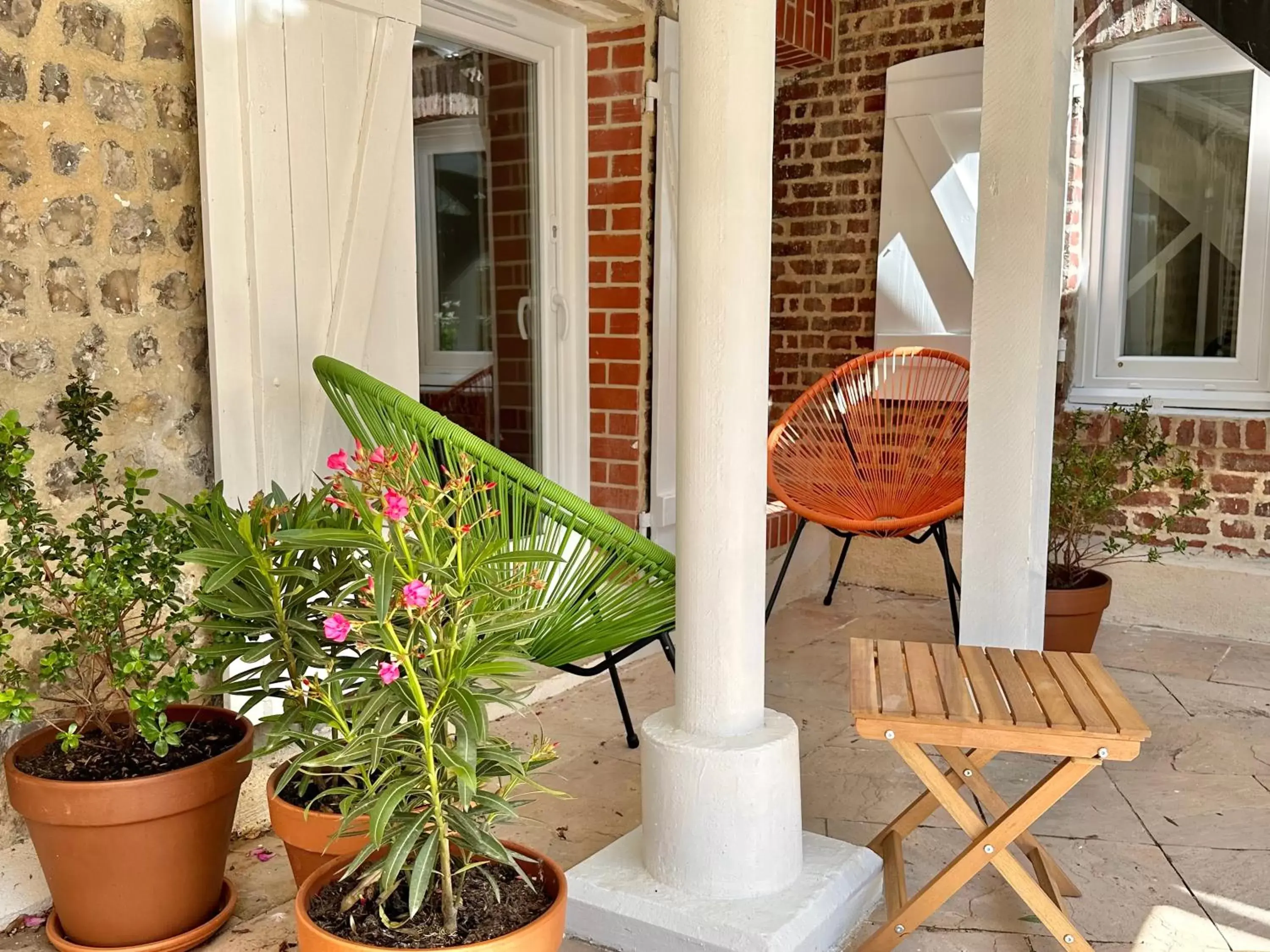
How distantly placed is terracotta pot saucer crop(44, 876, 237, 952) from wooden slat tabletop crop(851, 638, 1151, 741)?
1.26 meters

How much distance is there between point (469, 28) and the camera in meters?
3.54

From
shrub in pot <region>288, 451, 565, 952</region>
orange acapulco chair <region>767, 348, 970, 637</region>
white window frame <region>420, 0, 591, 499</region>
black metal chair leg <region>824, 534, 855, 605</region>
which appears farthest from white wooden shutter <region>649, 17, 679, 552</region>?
shrub in pot <region>288, 451, 565, 952</region>

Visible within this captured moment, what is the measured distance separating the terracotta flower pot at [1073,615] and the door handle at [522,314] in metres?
1.89

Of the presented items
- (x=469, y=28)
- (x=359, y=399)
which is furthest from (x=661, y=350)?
(x=359, y=399)

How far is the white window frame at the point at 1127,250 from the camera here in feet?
13.8

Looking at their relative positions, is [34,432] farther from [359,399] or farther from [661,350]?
[661,350]

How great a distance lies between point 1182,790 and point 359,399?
2208mm

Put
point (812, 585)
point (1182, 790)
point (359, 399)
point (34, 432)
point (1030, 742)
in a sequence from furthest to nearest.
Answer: point (812, 585) → point (1182, 790) → point (359, 399) → point (34, 432) → point (1030, 742)

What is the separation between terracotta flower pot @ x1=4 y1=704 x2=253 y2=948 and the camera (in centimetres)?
195

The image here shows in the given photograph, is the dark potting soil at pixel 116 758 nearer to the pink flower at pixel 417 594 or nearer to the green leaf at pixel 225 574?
the green leaf at pixel 225 574

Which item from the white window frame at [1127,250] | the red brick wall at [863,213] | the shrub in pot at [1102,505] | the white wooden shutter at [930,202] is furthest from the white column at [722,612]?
the white window frame at [1127,250]

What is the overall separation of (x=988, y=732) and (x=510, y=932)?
2.74 feet

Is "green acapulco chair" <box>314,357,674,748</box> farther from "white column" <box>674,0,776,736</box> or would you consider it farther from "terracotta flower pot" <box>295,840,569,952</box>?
"terracotta flower pot" <box>295,840,569,952</box>

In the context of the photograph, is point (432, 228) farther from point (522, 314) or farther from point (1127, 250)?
point (1127, 250)
